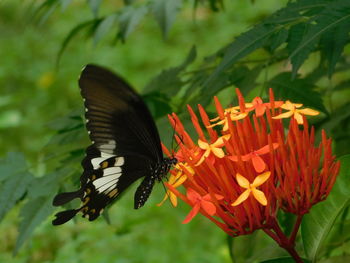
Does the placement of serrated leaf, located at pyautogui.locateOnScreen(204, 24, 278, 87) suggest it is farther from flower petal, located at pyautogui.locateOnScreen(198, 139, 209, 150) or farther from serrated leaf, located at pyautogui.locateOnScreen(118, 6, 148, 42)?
serrated leaf, located at pyautogui.locateOnScreen(118, 6, 148, 42)

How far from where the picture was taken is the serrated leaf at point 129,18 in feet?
5.87

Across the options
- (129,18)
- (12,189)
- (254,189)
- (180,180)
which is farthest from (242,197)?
(129,18)

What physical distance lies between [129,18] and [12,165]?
0.56 meters

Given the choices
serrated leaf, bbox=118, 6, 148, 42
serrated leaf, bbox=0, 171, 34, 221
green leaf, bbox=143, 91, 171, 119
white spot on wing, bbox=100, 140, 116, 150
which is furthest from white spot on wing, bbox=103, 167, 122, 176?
serrated leaf, bbox=118, 6, 148, 42

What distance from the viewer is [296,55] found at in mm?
1237

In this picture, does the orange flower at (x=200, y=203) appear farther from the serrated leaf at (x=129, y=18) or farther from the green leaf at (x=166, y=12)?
the serrated leaf at (x=129, y=18)

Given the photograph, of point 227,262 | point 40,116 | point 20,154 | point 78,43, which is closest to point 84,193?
point 20,154

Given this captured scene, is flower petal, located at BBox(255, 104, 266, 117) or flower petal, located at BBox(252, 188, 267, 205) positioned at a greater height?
flower petal, located at BBox(255, 104, 266, 117)

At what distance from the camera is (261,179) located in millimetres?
983

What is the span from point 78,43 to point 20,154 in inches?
182

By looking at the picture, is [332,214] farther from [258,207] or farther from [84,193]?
[84,193]

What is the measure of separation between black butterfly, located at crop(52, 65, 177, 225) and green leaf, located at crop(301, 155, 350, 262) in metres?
0.31

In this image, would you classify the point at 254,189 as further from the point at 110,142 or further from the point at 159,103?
the point at 159,103

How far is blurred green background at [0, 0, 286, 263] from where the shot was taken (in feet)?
9.02
